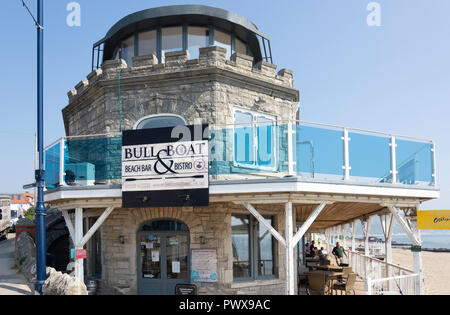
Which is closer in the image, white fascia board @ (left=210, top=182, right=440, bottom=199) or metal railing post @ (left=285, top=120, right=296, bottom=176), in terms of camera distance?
white fascia board @ (left=210, top=182, right=440, bottom=199)

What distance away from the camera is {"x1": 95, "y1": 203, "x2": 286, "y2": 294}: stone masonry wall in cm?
1075

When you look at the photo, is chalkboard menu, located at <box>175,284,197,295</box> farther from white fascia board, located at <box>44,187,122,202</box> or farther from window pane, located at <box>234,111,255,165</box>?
window pane, located at <box>234,111,255,165</box>

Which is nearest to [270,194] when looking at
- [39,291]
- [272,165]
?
[272,165]

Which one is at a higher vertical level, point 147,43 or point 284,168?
point 147,43

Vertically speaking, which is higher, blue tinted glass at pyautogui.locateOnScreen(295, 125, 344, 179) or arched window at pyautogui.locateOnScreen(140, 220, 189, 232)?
blue tinted glass at pyautogui.locateOnScreen(295, 125, 344, 179)

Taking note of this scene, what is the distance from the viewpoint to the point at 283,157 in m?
9.47

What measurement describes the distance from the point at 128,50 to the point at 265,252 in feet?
25.4

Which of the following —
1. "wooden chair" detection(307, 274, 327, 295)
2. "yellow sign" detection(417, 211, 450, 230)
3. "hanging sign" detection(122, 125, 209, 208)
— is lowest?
"wooden chair" detection(307, 274, 327, 295)

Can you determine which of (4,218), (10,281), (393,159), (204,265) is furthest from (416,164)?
(4,218)

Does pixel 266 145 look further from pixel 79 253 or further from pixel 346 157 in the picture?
pixel 79 253

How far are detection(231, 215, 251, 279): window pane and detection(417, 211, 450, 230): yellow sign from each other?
4.52 metres

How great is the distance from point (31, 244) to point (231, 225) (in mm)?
7628

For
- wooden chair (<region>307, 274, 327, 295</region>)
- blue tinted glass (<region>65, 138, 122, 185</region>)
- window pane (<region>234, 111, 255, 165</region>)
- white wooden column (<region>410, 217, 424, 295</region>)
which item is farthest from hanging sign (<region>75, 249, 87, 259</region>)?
white wooden column (<region>410, 217, 424, 295</region>)
